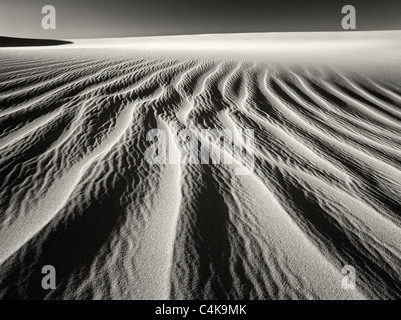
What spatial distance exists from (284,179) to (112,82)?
251 centimetres

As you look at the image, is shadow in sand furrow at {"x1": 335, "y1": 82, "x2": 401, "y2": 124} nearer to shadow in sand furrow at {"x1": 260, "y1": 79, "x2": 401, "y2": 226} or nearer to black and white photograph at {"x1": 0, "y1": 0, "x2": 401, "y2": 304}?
black and white photograph at {"x1": 0, "y1": 0, "x2": 401, "y2": 304}

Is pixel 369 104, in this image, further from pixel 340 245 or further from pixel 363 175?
pixel 340 245

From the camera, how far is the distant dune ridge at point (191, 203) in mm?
1131

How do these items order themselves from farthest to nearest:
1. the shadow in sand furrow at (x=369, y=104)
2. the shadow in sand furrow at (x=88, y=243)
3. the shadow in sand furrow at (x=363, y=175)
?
the shadow in sand furrow at (x=369, y=104) < the shadow in sand furrow at (x=363, y=175) < the shadow in sand furrow at (x=88, y=243)

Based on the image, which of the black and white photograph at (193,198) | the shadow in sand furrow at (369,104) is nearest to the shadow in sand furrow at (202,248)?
the black and white photograph at (193,198)

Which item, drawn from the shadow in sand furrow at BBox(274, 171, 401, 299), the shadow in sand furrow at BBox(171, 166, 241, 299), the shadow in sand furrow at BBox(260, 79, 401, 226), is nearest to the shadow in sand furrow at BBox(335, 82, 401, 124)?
the shadow in sand furrow at BBox(260, 79, 401, 226)

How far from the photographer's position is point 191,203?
4.97 ft

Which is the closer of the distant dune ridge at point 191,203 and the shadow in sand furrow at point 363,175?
the distant dune ridge at point 191,203

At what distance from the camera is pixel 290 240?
1311mm

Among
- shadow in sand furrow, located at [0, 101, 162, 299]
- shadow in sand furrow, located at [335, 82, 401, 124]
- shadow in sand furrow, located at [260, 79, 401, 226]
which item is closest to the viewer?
shadow in sand furrow, located at [0, 101, 162, 299]

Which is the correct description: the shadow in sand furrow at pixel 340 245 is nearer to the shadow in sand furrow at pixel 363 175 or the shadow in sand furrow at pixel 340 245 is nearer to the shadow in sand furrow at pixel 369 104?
the shadow in sand furrow at pixel 363 175

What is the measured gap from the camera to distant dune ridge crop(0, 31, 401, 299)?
3.71ft

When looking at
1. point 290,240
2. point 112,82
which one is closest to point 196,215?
point 290,240

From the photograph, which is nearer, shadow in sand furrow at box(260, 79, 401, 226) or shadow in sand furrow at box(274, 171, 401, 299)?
shadow in sand furrow at box(274, 171, 401, 299)
